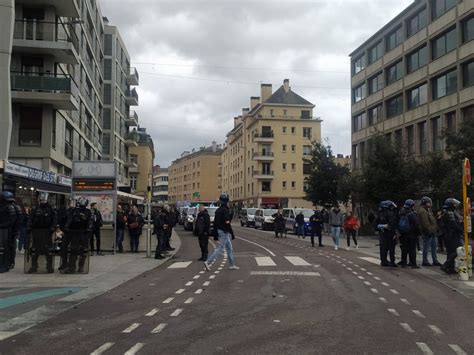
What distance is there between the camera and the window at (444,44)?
3472 centimetres

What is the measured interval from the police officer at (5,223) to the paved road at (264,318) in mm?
3310

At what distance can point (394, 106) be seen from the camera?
A: 4450 cm

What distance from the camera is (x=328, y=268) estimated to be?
46.2ft

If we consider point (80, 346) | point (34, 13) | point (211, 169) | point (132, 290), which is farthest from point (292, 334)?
point (211, 169)

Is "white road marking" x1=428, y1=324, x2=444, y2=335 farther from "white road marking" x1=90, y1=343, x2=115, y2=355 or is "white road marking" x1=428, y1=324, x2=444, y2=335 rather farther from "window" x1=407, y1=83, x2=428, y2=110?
"window" x1=407, y1=83, x2=428, y2=110

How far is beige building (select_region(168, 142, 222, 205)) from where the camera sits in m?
123

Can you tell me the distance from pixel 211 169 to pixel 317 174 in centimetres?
8381

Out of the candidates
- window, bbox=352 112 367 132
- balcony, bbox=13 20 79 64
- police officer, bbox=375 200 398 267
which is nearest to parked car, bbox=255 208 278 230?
window, bbox=352 112 367 132

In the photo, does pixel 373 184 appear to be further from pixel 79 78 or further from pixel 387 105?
pixel 79 78

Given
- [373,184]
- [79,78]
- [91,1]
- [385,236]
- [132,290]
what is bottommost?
[132,290]

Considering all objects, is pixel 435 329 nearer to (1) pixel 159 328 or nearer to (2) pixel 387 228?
(1) pixel 159 328

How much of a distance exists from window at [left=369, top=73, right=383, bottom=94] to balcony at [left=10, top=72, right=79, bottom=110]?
28542 millimetres

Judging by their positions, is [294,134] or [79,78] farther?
[294,134]

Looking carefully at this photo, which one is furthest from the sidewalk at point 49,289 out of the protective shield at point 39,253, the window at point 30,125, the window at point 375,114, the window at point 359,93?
the window at point 359,93
